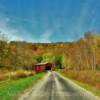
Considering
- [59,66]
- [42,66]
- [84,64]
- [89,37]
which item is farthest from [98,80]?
[59,66]

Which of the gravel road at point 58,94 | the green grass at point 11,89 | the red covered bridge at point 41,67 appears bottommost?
the gravel road at point 58,94

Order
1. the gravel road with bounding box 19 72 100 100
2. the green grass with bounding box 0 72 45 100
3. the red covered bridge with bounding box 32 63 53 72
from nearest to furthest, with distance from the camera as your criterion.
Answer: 1. the gravel road with bounding box 19 72 100 100
2. the green grass with bounding box 0 72 45 100
3. the red covered bridge with bounding box 32 63 53 72

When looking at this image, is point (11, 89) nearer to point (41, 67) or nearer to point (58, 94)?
point (58, 94)

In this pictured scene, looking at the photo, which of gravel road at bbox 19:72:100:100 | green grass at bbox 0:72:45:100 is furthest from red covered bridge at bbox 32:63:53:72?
gravel road at bbox 19:72:100:100

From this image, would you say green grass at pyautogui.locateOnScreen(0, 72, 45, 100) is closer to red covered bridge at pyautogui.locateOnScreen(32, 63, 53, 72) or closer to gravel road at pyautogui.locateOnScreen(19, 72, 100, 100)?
gravel road at pyautogui.locateOnScreen(19, 72, 100, 100)

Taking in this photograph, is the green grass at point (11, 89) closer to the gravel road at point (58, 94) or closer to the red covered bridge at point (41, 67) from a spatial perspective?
the gravel road at point (58, 94)

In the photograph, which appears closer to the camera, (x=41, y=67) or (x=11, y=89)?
(x=11, y=89)

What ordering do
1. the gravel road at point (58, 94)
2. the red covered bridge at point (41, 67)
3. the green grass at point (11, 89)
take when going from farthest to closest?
the red covered bridge at point (41, 67) < the green grass at point (11, 89) < the gravel road at point (58, 94)

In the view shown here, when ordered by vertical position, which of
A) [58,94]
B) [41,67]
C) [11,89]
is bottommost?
[58,94]

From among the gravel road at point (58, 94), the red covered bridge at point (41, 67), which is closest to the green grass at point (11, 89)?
the gravel road at point (58, 94)

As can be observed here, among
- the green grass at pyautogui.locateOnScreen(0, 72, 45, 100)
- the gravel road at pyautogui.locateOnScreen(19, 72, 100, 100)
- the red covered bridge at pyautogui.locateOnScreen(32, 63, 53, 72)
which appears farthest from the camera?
the red covered bridge at pyautogui.locateOnScreen(32, 63, 53, 72)

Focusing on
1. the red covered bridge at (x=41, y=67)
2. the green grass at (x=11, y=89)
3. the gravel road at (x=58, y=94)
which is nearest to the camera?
the gravel road at (x=58, y=94)

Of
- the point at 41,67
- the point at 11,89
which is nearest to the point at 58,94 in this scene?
the point at 11,89

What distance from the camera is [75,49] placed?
3531 inches
